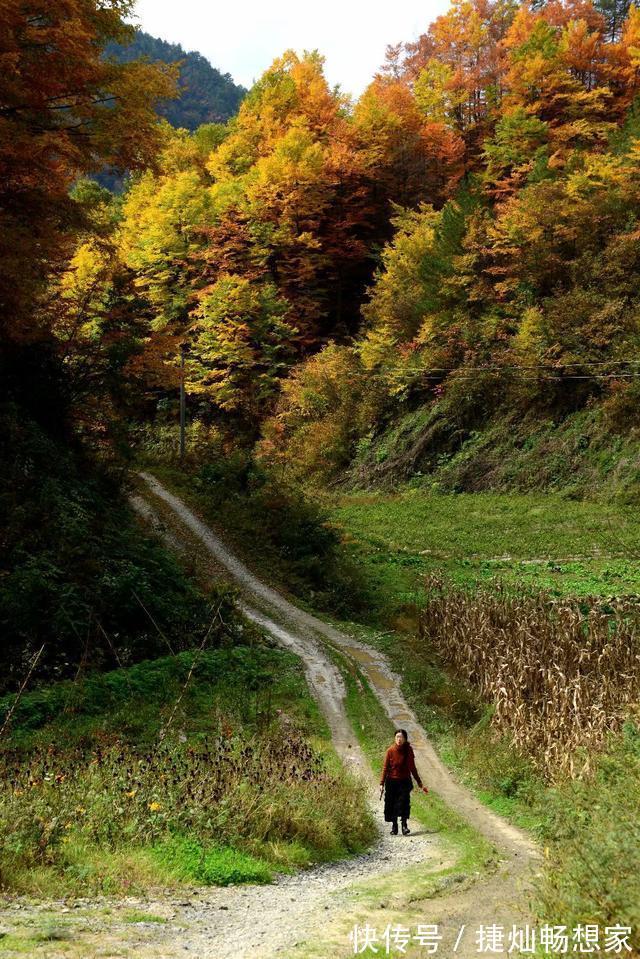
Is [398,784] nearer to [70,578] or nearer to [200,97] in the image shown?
[70,578]

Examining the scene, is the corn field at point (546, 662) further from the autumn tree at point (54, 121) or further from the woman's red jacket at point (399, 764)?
the autumn tree at point (54, 121)

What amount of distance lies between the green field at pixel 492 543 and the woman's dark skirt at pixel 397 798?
12318 millimetres

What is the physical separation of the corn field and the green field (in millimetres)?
2709

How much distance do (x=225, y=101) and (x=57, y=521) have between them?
19947cm

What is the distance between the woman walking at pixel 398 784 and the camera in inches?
383

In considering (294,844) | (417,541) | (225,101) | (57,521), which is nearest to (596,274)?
(417,541)

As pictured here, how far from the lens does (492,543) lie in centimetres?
2995

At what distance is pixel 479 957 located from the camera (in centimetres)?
534

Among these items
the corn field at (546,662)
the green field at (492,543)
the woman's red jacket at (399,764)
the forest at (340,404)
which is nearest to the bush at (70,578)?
the forest at (340,404)

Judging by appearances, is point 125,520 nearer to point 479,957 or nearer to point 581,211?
point 479,957

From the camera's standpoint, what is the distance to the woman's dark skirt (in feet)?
31.9

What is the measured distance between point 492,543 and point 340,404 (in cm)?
2093

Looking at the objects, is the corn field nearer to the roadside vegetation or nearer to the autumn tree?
the roadside vegetation

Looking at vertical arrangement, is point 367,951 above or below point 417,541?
below
